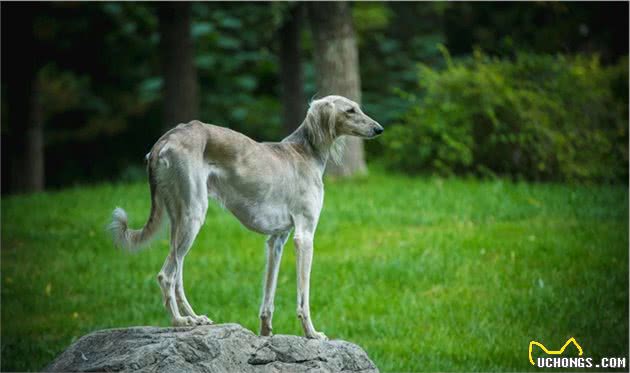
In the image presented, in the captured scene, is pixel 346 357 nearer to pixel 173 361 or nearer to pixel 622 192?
pixel 173 361

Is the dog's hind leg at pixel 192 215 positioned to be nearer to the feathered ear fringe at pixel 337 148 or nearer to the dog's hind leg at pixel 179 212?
the dog's hind leg at pixel 179 212

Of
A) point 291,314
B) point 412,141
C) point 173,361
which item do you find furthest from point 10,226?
point 173,361

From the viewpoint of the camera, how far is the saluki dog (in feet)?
19.1

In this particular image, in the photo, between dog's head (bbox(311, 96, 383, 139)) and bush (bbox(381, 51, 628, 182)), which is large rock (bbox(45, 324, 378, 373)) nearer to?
dog's head (bbox(311, 96, 383, 139))

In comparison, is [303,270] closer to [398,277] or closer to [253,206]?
[253,206]

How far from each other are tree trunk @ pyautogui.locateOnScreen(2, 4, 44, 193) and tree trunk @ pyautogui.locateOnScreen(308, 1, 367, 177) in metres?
6.98

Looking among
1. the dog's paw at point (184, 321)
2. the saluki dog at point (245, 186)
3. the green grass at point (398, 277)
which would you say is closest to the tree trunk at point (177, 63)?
the green grass at point (398, 277)

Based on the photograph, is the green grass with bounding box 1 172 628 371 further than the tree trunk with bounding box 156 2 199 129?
No

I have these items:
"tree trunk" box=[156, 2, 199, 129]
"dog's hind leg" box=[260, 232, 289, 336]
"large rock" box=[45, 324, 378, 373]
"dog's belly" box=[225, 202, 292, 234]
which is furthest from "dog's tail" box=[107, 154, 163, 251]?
"tree trunk" box=[156, 2, 199, 129]

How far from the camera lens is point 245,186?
609 centimetres

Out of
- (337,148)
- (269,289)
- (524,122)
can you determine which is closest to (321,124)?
(337,148)

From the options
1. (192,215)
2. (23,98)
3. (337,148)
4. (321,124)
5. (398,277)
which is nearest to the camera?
(192,215)

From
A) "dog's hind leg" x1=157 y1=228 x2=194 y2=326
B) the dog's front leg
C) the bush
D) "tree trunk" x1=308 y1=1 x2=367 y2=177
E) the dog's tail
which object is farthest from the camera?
"tree trunk" x1=308 y1=1 x2=367 y2=177

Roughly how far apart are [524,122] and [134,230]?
1125 cm
